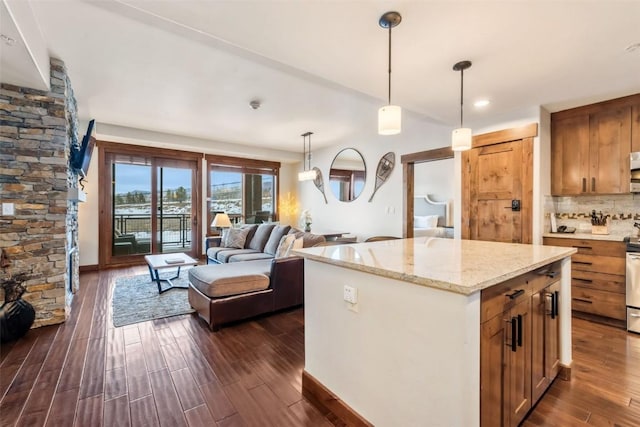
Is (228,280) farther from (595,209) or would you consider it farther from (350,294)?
(595,209)

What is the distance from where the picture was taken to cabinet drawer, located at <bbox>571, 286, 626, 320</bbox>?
9.97 ft

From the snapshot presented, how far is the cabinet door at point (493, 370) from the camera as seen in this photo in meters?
1.27

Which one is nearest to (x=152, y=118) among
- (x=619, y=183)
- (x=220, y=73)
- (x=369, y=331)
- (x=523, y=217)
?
(x=220, y=73)

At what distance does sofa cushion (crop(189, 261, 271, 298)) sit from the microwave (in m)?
4.08

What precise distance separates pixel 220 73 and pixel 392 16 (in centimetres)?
192

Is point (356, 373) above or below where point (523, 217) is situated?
below

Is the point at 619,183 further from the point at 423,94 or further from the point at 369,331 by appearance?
the point at 369,331

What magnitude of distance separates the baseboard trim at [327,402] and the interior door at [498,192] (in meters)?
3.15

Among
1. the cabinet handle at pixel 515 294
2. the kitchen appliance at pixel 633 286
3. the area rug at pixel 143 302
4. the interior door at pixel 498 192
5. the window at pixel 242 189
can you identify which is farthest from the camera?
the window at pixel 242 189

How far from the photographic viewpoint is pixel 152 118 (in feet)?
15.4

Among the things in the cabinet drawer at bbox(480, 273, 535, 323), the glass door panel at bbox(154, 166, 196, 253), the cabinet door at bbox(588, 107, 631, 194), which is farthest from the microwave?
the glass door panel at bbox(154, 166, 196, 253)

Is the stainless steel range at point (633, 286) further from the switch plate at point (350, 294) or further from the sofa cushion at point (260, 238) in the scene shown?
the sofa cushion at point (260, 238)

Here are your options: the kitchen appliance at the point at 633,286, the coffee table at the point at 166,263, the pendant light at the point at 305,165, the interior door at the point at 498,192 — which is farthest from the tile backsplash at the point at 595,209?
the coffee table at the point at 166,263

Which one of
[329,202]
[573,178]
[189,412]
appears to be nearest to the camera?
[189,412]
